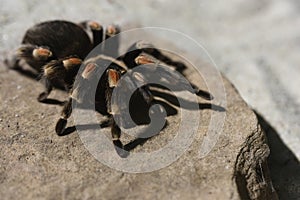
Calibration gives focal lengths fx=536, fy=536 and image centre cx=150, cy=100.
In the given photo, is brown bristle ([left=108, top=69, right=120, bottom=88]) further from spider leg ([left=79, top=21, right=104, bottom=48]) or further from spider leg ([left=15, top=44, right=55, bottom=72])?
spider leg ([left=79, top=21, right=104, bottom=48])

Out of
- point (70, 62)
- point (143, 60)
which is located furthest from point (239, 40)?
point (70, 62)

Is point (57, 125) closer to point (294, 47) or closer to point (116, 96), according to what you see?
point (116, 96)

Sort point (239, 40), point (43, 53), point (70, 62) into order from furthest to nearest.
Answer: point (239, 40) < point (43, 53) < point (70, 62)

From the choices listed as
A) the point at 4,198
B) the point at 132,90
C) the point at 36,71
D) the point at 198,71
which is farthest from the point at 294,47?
the point at 4,198

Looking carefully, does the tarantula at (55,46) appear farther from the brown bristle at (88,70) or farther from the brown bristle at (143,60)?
the brown bristle at (143,60)

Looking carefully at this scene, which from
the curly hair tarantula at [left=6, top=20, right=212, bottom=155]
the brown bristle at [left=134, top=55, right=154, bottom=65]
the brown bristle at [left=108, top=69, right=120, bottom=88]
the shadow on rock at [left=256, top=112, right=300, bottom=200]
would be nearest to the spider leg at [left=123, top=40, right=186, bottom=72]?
the curly hair tarantula at [left=6, top=20, right=212, bottom=155]

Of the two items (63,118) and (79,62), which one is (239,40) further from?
(63,118)
